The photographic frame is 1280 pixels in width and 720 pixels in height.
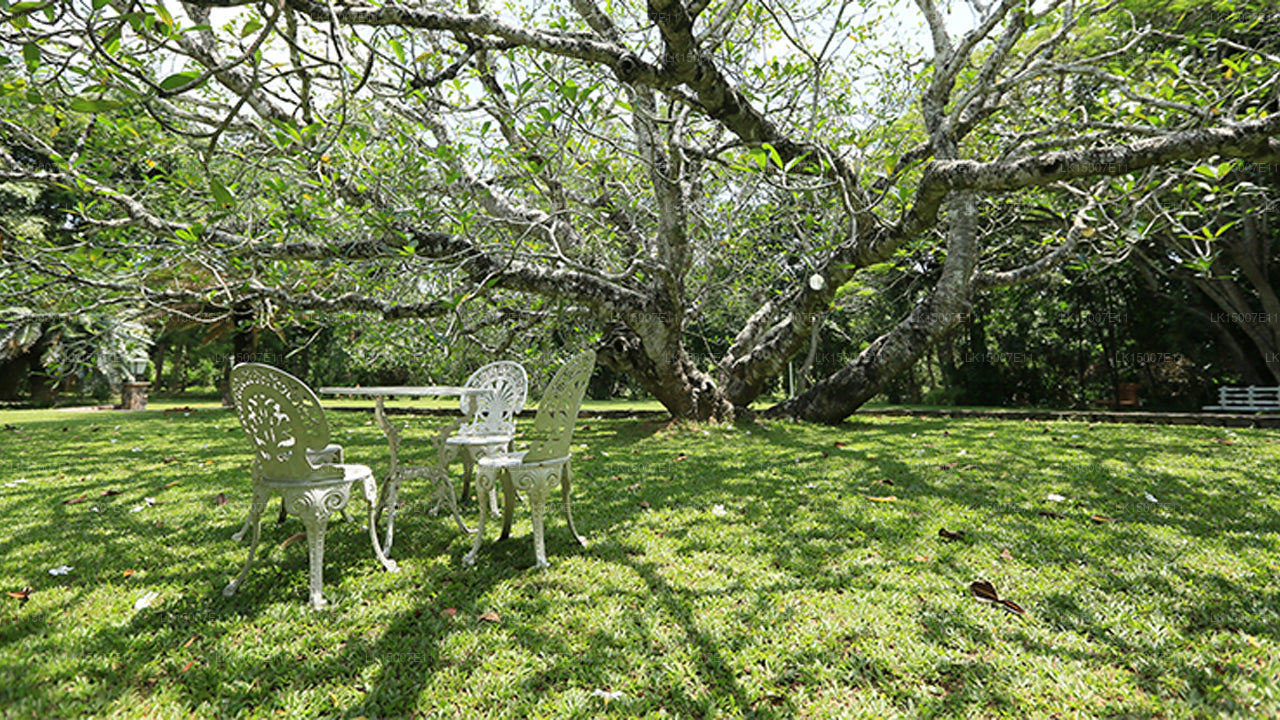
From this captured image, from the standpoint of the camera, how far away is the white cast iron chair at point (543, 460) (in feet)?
9.59

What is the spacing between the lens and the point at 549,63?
Answer: 563 centimetres

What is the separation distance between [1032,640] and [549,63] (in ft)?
19.2

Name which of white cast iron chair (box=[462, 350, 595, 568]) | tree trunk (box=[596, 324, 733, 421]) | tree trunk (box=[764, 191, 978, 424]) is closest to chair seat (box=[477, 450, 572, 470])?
white cast iron chair (box=[462, 350, 595, 568])

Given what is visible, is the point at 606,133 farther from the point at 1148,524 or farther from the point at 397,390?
the point at 1148,524

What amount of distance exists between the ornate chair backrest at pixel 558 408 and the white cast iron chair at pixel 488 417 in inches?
45.1

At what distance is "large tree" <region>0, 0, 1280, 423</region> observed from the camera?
3.11 m

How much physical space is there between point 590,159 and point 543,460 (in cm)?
448

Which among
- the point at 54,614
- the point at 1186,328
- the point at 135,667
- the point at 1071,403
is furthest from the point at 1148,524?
the point at 1071,403

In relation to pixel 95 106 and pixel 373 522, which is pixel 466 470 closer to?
pixel 373 522

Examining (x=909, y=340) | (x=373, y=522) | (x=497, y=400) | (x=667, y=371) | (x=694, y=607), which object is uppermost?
(x=909, y=340)

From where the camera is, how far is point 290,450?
101 inches

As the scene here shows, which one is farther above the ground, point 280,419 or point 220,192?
point 220,192

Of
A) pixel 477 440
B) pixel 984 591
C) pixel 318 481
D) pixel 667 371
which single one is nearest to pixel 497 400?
pixel 477 440

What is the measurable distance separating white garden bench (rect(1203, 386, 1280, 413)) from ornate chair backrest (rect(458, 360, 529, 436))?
43.3 ft
